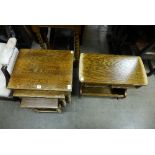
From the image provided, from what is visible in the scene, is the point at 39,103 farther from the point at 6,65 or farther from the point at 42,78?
the point at 6,65

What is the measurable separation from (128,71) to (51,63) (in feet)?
1.95

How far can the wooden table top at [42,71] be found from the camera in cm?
120

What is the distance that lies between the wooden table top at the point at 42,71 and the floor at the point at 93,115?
47 cm

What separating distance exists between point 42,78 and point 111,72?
0.52 m

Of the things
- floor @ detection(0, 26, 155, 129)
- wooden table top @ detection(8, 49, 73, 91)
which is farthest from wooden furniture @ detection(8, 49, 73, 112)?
floor @ detection(0, 26, 155, 129)

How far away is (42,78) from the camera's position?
1238 mm

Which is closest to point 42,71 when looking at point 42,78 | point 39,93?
point 42,78

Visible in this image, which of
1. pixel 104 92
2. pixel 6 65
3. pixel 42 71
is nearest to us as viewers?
pixel 6 65

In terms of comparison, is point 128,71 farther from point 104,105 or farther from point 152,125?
point 152,125

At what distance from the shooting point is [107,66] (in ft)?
4.46

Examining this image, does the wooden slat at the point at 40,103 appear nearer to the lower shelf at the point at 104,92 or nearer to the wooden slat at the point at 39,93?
the wooden slat at the point at 39,93

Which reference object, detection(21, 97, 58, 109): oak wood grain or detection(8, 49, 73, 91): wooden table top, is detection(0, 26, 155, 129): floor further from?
detection(8, 49, 73, 91): wooden table top

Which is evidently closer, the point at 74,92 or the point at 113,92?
the point at 113,92
